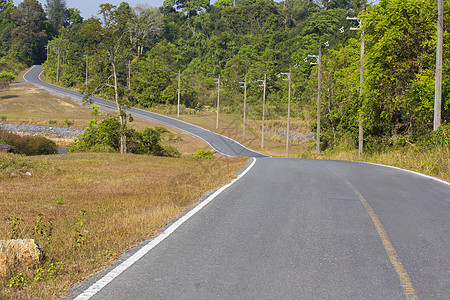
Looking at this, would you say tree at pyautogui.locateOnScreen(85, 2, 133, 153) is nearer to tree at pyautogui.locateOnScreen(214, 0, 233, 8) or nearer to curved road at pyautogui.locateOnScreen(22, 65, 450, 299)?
curved road at pyautogui.locateOnScreen(22, 65, 450, 299)

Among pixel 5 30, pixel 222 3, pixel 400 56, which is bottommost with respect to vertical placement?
pixel 400 56

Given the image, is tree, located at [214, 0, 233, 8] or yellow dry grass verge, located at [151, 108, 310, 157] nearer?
yellow dry grass verge, located at [151, 108, 310, 157]

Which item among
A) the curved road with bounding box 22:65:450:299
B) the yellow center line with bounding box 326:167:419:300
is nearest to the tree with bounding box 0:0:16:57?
the curved road with bounding box 22:65:450:299

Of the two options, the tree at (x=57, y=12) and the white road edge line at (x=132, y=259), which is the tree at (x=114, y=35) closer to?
the white road edge line at (x=132, y=259)

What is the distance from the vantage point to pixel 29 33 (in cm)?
12788

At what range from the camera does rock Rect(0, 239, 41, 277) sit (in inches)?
212

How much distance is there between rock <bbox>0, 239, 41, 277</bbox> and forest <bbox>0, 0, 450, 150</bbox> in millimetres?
22262

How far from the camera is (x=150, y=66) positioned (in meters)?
91.8

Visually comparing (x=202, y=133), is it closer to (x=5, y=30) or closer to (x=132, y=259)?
(x=132, y=259)

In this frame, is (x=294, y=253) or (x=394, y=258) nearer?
(x=394, y=258)

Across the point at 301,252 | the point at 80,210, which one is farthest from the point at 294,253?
the point at 80,210

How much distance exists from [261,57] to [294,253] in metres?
90.8

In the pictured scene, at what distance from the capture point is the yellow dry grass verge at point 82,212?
5359mm

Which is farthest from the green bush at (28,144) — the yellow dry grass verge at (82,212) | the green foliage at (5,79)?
the green foliage at (5,79)
